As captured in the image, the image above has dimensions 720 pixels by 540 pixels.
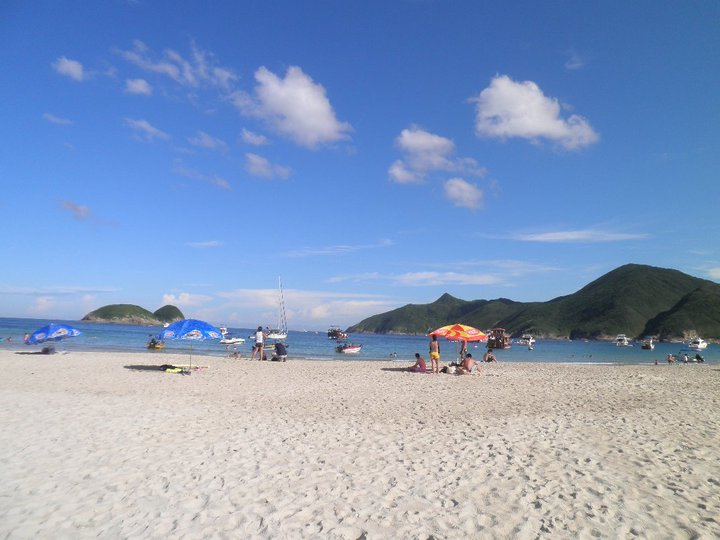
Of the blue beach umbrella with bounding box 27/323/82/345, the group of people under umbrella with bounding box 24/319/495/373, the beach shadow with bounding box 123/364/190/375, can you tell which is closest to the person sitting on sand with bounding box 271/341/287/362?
the beach shadow with bounding box 123/364/190/375

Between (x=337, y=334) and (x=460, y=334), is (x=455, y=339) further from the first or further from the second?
(x=337, y=334)

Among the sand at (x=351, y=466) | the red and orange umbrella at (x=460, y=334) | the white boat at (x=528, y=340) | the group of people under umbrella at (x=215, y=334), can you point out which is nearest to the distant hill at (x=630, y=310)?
the white boat at (x=528, y=340)

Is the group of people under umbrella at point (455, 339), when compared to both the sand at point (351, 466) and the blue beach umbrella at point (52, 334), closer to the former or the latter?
the sand at point (351, 466)

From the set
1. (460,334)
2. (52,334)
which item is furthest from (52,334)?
(460,334)

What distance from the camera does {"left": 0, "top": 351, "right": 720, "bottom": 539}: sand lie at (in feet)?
18.2

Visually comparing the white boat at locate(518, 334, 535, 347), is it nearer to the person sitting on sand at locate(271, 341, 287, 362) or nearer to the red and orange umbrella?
the person sitting on sand at locate(271, 341, 287, 362)

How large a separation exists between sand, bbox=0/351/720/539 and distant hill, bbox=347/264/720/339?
144444 millimetres

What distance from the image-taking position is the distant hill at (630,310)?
13388 cm

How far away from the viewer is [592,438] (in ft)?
31.4

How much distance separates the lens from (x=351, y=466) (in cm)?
768

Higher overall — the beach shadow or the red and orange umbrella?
the red and orange umbrella

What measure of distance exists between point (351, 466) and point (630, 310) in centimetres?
16848

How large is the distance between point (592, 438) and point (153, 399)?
11924 millimetres

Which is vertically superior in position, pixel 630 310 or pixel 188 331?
pixel 630 310
